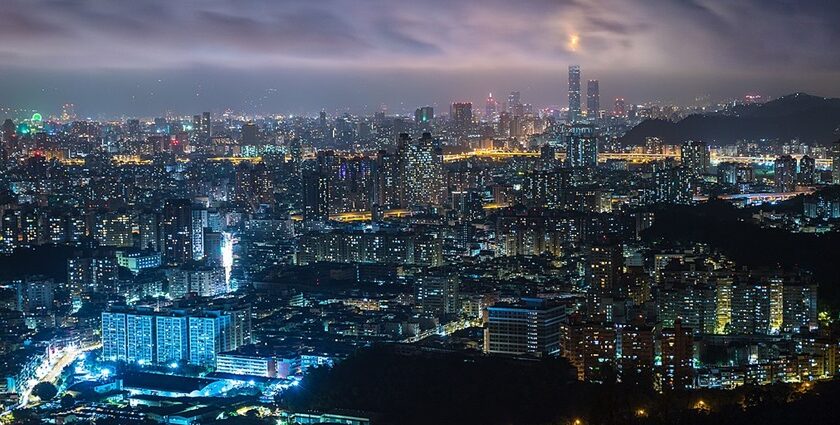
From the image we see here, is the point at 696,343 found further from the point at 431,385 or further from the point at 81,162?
the point at 81,162

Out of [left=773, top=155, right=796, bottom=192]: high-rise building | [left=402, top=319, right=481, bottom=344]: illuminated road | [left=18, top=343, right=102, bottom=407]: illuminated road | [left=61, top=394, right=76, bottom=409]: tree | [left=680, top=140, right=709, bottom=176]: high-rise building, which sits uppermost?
[left=680, top=140, right=709, bottom=176]: high-rise building

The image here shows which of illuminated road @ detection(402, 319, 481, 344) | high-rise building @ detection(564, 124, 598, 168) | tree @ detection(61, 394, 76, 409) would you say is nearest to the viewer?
tree @ detection(61, 394, 76, 409)

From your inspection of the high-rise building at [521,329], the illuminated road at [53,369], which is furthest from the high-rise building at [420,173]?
the high-rise building at [521,329]

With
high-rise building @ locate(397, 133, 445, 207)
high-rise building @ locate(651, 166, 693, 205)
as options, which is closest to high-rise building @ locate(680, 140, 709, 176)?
high-rise building @ locate(651, 166, 693, 205)

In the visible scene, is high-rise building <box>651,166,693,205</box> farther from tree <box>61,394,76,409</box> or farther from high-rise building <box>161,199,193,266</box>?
tree <box>61,394,76,409</box>

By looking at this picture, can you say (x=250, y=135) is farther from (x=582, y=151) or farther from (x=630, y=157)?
(x=630, y=157)
